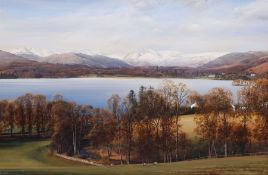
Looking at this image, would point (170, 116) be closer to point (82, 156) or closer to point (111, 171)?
point (82, 156)

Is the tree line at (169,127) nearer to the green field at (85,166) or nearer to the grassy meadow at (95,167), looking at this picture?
the green field at (85,166)

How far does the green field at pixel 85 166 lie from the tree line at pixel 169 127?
22.8ft

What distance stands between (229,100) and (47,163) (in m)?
34.2

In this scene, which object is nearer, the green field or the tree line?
the green field

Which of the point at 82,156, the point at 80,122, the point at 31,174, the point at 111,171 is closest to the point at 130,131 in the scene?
the point at 82,156

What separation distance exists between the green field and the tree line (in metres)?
6.94

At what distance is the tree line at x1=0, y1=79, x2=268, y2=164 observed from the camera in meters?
70.8

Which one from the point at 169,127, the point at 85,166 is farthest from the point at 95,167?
the point at 169,127

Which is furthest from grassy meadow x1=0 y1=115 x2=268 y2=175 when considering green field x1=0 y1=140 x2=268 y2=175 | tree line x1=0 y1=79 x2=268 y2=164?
tree line x1=0 y1=79 x2=268 y2=164

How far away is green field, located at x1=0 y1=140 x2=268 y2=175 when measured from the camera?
41156 millimetres

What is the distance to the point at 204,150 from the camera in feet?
248

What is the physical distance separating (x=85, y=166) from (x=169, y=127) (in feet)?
71.2

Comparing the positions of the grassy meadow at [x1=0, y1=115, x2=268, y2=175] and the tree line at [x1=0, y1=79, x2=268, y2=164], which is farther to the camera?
the tree line at [x1=0, y1=79, x2=268, y2=164]

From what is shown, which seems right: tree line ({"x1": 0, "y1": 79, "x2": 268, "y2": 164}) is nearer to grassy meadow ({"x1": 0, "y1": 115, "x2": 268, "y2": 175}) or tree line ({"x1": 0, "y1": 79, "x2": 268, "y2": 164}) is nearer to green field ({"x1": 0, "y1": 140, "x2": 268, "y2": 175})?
green field ({"x1": 0, "y1": 140, "x2": 268, "y2": 175})
